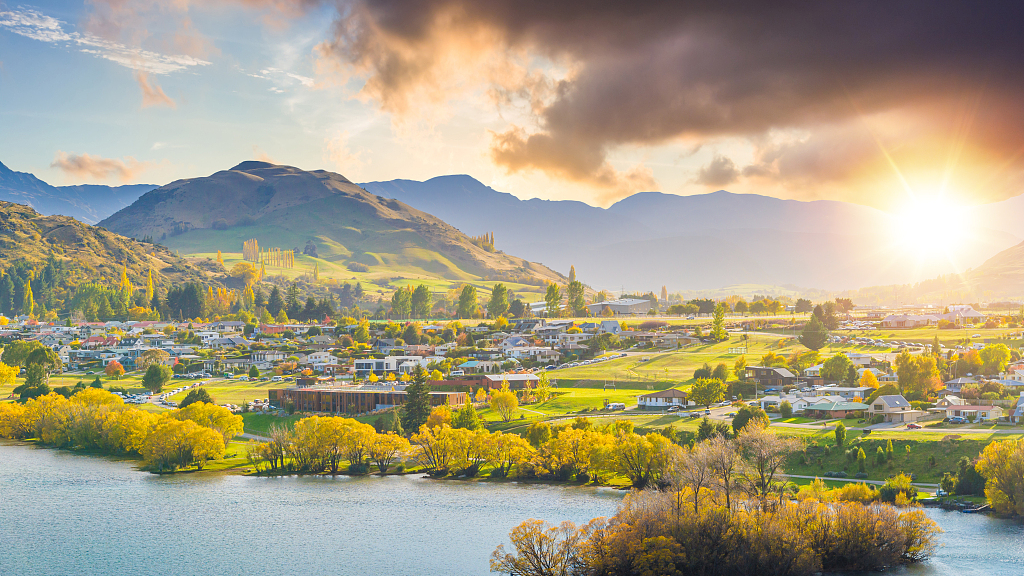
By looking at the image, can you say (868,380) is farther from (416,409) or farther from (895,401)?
(416,409)

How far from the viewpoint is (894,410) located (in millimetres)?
71750

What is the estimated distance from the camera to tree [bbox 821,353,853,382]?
94.6m

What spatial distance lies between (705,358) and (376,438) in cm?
5738

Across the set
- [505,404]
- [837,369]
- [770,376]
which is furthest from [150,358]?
[837,369]

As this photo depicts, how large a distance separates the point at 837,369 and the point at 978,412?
25891 mm

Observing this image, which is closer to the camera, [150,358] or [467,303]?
[150,358]

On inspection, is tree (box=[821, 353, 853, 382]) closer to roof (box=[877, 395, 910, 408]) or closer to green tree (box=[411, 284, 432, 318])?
roof (box=[877, 395, 910, 408])

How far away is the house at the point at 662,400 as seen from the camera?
83.9m

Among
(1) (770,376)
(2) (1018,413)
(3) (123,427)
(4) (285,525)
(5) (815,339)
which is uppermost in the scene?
(5) (815,339)

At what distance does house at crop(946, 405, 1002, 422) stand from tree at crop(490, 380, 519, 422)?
4064 centimetres

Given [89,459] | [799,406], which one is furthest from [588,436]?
[89,459]

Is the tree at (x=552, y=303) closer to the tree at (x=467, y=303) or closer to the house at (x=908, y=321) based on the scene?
the tree at (x=467, y=303)

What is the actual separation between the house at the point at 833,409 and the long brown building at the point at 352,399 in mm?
37179

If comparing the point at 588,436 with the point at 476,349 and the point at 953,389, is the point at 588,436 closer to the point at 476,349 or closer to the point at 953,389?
the point at 953,389
